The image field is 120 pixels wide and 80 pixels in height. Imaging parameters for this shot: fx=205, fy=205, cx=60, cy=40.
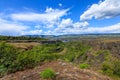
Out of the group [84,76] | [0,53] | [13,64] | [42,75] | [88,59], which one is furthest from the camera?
[88,59]

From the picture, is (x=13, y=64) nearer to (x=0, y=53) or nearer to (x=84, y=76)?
(x=0, y=53)

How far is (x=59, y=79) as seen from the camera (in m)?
6.26

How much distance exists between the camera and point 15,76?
22.4 ft

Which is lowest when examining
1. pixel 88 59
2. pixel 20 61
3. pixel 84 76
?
pixel 88 59

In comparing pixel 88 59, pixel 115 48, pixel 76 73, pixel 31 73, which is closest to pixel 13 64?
pixel 31 73

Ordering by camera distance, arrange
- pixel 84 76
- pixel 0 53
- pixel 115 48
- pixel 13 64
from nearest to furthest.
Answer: pixel 84 76
pixel 13 64
pixel 0 53
pixel 115 48

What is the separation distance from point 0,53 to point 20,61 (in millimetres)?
1391

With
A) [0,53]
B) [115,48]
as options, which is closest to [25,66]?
[0,53]

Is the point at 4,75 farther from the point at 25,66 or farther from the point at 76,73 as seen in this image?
the point at 76,73

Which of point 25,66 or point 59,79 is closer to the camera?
point 59,79

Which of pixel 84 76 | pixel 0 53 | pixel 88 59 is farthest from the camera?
pixel 88 59

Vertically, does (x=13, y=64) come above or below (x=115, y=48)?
above

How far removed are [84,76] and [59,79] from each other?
1002 millimetres

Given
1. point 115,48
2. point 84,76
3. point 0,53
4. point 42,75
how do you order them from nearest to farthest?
point 42,75 < point 84,76 < point 0,53 < point 115,48
